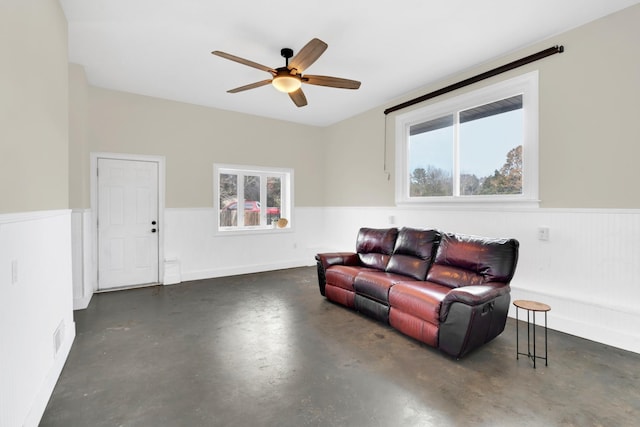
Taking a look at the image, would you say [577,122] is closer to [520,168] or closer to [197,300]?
[520,168]

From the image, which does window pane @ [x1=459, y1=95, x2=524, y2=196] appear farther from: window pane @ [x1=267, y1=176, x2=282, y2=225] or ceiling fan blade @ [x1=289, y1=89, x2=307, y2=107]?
window pane @ [x1=267, y1=176, x2=282, y2=225]

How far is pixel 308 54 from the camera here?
8.91ft

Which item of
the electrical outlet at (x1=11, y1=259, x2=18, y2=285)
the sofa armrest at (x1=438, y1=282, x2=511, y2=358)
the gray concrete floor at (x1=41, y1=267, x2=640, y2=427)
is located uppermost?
the electrical outlet at (x1=11, y1=259, x2=18, y2=285)

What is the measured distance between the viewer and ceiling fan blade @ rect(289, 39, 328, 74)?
2529 mm

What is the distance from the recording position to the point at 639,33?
8.75 feet

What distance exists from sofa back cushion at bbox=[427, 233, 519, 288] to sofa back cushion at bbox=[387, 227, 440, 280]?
0.10 meters

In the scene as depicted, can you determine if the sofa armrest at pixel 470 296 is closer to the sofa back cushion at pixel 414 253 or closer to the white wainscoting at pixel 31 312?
the sofa back cushion at pixel 414 253

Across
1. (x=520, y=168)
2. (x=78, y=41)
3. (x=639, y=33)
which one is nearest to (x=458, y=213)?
(x=520, y=168)

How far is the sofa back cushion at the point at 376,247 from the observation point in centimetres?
401

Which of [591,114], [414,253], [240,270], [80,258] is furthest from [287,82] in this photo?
[240,270]

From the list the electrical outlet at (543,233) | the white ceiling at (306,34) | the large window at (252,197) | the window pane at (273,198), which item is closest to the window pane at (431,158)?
the white ceiling at (306,34)

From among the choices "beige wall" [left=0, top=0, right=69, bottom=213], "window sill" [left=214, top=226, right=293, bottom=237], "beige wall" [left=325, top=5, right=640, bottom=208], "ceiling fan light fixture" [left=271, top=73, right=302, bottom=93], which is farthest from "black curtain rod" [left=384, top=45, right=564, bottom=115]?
"beige wall" [left=0, top=0, right=69, bottom=213]

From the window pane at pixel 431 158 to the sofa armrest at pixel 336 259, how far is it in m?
1.52

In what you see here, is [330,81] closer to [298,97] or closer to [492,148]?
[298,97]
